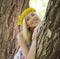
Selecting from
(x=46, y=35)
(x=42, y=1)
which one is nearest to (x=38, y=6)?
(x=42, y=1)

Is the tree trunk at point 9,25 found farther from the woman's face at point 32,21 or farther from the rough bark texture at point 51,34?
the rough bark texture at point 51,34

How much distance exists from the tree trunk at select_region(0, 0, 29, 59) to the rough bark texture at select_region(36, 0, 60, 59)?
3.14 feet

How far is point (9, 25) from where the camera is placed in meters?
2.22

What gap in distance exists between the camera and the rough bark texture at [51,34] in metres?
1.11

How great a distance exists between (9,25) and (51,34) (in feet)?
3.64

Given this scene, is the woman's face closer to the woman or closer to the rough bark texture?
the woman

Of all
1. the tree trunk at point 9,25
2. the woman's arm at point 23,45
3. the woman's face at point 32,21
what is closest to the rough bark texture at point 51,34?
the woman's arm at point 23,45

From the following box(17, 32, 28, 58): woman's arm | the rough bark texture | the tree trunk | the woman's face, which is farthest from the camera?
the tree trunk

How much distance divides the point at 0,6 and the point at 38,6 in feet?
12.2

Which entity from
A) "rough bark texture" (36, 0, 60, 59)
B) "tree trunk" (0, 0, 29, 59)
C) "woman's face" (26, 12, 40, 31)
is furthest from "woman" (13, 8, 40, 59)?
"tree trunk" (0, 0, 29, 59)

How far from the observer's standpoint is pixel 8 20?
2.24 meters

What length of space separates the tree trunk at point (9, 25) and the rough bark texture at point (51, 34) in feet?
3.14

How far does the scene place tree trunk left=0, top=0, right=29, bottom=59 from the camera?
2.17 metres

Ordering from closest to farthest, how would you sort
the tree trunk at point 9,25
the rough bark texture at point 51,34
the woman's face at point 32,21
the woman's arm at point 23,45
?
the rough bark texture at point 51,34
the woman's arm at point 23,45
the woman's face at point 32,21
the tree trunk at point 9,25
